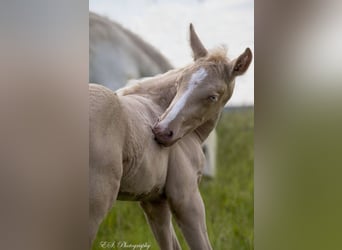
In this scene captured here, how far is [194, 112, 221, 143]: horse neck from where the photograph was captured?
2.25m

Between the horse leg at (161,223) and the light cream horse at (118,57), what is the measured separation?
8.3 inches

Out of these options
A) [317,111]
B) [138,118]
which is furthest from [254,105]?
[138,118]

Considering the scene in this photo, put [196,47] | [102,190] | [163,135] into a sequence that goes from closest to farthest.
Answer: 1. [102,190]
2. [163,135]
3. [196,47]

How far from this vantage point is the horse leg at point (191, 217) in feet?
7.11

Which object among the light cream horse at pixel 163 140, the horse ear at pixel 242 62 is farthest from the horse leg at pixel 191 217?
the horse ear at pixel 242 62

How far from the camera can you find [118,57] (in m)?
2.29

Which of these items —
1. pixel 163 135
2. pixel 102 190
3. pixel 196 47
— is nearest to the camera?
pixel 102 190

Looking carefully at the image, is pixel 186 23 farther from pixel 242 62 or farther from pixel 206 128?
pixel 206 128

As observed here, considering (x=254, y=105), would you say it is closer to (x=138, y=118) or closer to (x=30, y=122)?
(x=138, y=118)

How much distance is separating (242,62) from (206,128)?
0.89 ft

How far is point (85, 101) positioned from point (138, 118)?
19cm

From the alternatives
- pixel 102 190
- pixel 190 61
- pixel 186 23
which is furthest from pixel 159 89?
pixel 102 190

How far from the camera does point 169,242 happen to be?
7.42 feet

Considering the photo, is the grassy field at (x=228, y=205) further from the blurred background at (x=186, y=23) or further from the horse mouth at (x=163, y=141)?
the horse mouth at (x=163, y=141)
